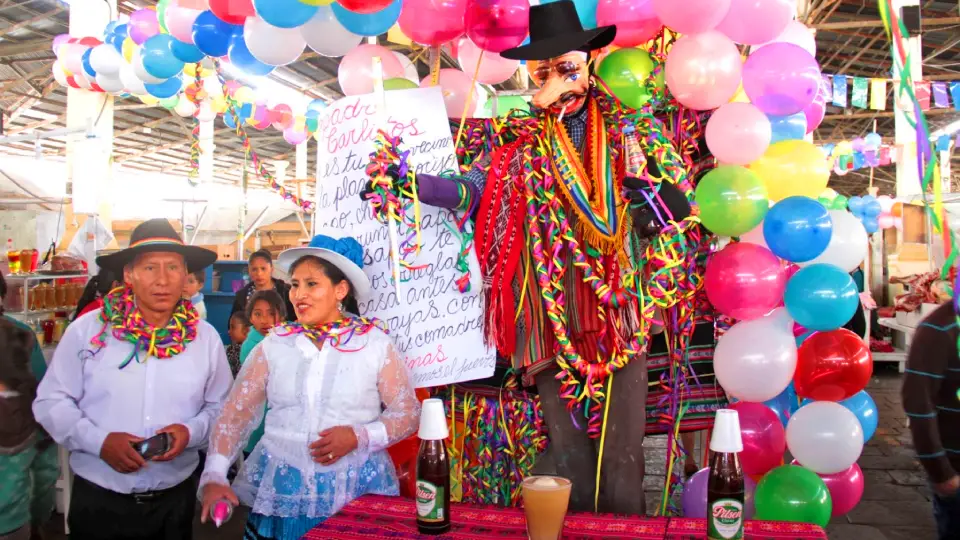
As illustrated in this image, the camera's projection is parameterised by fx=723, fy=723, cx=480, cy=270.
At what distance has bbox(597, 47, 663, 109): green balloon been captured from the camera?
2258mm

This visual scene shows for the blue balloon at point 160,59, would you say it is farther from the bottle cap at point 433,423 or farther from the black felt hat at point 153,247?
the bottle cap at point 433,423

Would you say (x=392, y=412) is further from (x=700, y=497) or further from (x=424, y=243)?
(x=700, y=497)

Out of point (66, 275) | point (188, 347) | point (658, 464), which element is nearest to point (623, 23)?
point (188, 347)

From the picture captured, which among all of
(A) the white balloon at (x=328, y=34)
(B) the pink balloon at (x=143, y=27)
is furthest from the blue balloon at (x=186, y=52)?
(A) the white balloon at (x=328, y=34)

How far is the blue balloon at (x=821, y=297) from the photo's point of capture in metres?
2.25

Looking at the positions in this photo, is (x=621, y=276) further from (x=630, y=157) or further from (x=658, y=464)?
(x=658, y=464)

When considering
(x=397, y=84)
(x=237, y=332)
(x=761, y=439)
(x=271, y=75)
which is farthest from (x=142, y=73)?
(x=271, y=75)

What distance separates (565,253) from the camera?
207 centimetres

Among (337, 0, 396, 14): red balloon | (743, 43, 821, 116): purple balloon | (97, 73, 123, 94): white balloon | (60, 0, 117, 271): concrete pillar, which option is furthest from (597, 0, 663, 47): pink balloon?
(60, 0, 117, 271): concrete pillar

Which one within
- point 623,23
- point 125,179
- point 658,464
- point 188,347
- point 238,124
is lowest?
point 658,464

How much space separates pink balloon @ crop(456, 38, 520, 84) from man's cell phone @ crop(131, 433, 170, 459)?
63.5 inches

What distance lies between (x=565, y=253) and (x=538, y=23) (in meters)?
0.67

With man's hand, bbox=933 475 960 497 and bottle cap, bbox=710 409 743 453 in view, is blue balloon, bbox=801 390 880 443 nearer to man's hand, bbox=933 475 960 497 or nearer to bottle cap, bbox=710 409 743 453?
man's hand, bbox=933 475 960 497

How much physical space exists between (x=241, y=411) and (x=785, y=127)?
207 cm
